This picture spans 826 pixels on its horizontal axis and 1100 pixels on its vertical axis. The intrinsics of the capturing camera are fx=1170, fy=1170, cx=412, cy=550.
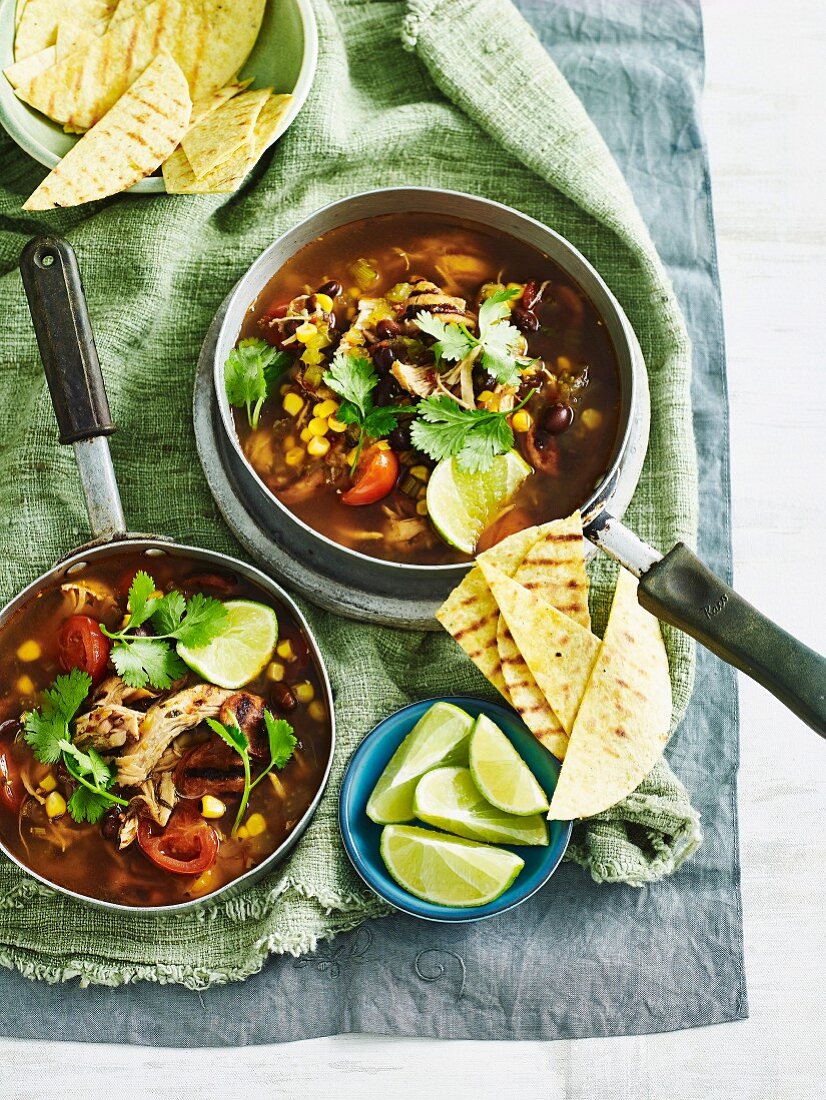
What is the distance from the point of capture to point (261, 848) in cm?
323

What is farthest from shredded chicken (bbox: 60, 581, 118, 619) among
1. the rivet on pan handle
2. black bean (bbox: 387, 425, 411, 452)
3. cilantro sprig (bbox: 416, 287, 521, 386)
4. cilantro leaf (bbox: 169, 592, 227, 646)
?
cilantro sprig (bbox: 416, 287, 521, 386)

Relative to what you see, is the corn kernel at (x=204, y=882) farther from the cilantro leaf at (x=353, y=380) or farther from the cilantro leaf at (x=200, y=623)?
the cilantro leaf at (x=353, y=380)

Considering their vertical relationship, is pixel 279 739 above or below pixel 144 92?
below

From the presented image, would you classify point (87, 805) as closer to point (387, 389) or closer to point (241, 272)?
point (387, 389)

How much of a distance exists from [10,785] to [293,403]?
1332 millimetres

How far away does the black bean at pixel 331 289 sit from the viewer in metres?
3.50

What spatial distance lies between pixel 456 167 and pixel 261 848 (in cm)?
230

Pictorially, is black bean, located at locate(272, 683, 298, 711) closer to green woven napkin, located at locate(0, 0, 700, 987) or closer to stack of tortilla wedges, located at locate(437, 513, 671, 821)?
green woven napkin, located at locate(0, 0, 700, 987)

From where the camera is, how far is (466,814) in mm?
3281

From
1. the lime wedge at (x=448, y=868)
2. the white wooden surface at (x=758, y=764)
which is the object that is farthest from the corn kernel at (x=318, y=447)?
the white wooden surface at (x=758, y=764)

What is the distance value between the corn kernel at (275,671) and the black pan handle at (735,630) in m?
1.04

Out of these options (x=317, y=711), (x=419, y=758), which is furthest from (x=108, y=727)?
(x=419, y=758)

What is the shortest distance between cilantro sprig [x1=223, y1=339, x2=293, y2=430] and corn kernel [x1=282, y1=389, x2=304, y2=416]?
63mm

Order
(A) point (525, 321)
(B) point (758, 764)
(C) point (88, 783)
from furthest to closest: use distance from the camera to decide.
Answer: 1. (B) point (758, 764)
2. (A) point (525, 321)
3. (C) point (88, 783)
